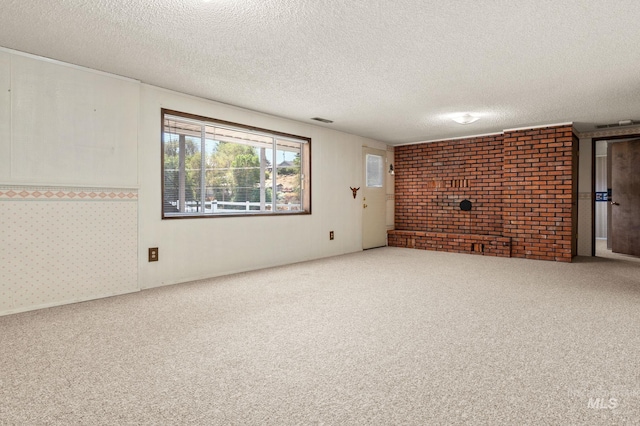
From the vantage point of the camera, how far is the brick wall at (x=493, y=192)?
5.89m

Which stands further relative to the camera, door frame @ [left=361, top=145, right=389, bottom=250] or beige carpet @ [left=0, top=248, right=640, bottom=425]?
door frame @ [left=361, top=145, right=389, bottom=250]

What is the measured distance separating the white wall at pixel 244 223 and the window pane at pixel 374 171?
298 millimetres

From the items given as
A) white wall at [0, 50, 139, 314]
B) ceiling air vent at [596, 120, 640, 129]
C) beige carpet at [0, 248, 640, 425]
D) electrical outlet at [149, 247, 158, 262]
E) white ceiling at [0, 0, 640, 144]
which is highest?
ceiling air vent at [596, 120, 640, 129]

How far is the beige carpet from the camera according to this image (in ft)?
5.26

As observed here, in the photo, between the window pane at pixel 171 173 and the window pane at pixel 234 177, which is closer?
the window pane at pixel 171 173

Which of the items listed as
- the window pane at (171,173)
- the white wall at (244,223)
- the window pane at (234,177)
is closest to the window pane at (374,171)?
the white wall at (244,223)

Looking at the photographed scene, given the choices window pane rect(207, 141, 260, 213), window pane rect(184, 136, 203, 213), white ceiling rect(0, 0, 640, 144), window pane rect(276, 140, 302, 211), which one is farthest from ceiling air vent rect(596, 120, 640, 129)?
window pane rect(184, 136, 203, 213)

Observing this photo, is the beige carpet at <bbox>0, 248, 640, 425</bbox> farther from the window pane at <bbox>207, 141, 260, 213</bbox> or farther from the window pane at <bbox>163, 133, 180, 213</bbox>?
the window pane at <bbox>207, 141, 260, 213</bbox>

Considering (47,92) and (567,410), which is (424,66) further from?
(47,92)

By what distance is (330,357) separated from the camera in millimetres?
2164

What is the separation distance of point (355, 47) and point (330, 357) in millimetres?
2319

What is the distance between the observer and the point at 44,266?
3.22 metres

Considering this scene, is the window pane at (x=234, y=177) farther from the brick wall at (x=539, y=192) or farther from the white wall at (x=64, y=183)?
the brick wall at (x=539, y=192)

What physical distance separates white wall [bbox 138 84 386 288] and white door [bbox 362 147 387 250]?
20cm
